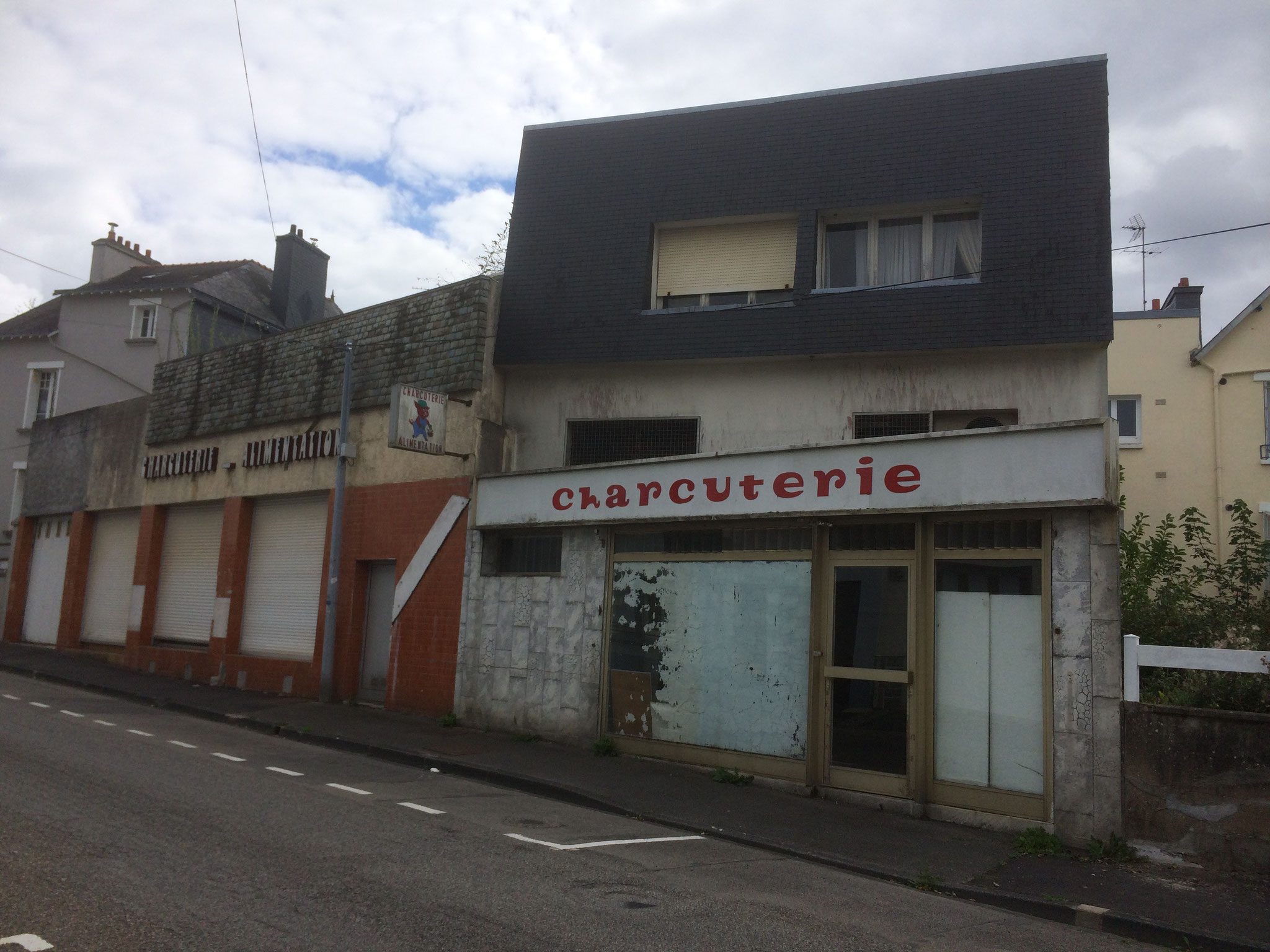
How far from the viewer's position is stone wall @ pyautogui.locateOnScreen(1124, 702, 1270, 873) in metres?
7.22

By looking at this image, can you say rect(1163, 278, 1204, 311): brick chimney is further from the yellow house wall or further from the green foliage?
the green foliage

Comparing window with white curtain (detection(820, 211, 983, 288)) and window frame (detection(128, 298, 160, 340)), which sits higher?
window frame (detection(128, 298, 160, 340))

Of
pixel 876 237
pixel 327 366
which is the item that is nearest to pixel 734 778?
pixel 876 237

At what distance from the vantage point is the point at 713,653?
10.8 m

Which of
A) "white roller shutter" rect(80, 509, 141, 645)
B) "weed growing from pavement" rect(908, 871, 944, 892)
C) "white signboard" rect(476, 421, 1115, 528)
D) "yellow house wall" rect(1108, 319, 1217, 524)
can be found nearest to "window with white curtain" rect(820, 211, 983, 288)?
"white signboard" rect(476, 421, 1115, 528)

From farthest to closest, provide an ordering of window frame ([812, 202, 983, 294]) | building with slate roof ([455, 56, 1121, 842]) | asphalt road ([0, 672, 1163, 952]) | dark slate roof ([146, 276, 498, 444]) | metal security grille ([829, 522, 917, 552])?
dark slate roof ([146, 276, 498, 444]), window frame ([812, 202, 983, 294]), metal security grille ([829, 522, 917, 552]), building with slate roof ([455, 56, 1121, 842]), asphalt road ([0, 672, 1163, 952])

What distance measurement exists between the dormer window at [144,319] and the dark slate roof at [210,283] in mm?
368

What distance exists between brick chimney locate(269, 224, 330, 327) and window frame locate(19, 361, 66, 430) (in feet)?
21.9

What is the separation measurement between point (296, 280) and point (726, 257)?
16.8 meters

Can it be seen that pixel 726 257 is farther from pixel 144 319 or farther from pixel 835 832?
pixel 144 319

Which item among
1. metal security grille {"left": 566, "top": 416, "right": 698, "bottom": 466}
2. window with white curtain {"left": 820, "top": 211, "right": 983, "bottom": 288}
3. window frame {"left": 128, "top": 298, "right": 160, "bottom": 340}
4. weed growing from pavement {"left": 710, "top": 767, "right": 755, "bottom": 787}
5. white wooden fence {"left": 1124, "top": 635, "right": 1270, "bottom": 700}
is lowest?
weed growing from pavement {"left": 710, "top": 767, "right": 755, "bottom": 787}

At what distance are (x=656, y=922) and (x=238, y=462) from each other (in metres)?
14.3

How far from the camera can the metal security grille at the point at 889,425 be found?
11.7 metres

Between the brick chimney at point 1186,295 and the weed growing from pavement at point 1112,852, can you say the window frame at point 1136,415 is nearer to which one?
the brick chimney at point 1186,295
